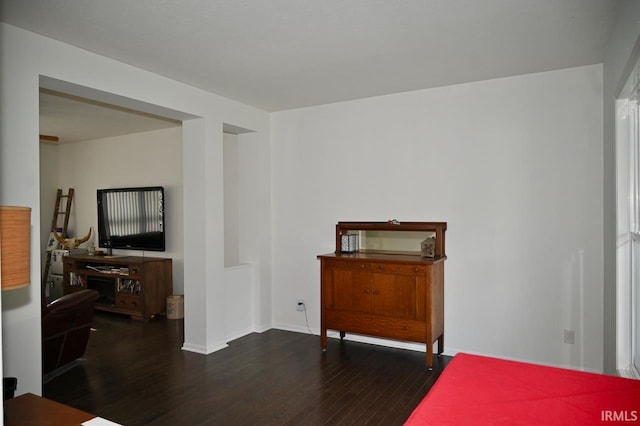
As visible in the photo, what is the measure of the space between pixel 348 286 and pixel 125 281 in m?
3.40

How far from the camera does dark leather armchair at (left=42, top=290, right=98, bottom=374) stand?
3.34m

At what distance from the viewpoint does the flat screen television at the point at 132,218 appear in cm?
602

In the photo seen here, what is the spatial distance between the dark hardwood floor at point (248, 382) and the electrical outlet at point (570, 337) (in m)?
1.05

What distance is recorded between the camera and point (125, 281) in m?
5.74

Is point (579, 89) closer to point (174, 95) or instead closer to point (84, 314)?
point (174, 95)

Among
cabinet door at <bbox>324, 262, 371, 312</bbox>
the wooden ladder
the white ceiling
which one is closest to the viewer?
the white ceiling

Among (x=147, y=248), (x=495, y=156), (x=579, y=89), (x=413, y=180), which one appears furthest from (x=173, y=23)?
(x=147, y=248)

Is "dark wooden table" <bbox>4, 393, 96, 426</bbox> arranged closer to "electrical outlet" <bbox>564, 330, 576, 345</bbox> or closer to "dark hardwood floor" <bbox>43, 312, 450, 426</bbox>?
"dark hardwood floor" <bbox>43, 312, 450, 426</bbox>

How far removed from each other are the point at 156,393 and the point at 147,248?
329 cm

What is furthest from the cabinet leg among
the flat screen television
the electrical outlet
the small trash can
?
the flat screen television

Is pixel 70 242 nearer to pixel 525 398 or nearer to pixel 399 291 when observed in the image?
pixel 399 291

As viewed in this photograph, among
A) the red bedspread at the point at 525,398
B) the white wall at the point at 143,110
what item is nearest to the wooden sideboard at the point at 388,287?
the white wall at the point at 143,110

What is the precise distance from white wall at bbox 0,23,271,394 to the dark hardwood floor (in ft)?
1.45

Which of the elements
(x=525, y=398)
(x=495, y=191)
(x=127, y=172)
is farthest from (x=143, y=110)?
(x=525, y=398)
